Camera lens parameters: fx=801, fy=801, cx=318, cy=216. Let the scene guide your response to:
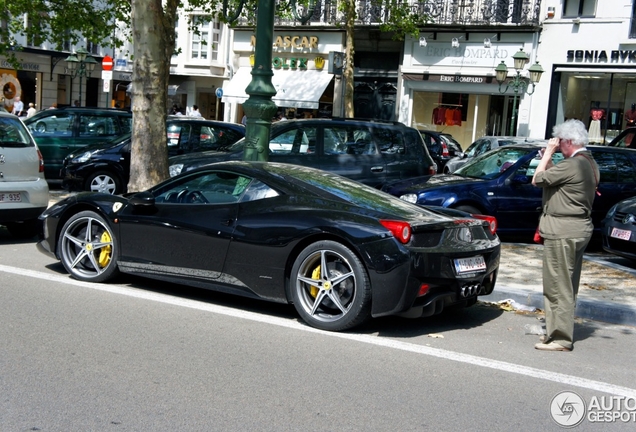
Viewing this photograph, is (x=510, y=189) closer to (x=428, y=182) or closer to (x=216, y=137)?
(x=428, y=182)

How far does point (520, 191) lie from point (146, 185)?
5.87m

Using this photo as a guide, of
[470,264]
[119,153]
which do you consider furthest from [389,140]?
[470,264]

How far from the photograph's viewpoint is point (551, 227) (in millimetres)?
6590

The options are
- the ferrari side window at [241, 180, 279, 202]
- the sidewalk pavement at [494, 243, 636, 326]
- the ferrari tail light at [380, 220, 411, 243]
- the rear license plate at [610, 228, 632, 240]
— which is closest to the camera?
the ferrari tail light at [380, 220, 411, 243]

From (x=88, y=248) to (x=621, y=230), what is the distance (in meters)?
6.69

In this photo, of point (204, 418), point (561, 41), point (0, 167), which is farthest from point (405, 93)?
point (204, 418)

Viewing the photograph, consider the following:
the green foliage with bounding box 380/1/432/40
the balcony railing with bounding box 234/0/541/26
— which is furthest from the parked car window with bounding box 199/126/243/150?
the green foliage with bounding box 380/1/432/40

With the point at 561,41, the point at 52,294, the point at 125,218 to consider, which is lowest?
the point at 52,294

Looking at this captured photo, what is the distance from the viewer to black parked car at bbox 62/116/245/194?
15.7m

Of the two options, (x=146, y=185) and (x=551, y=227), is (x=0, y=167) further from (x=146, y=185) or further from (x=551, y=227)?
(x=551, y=227)

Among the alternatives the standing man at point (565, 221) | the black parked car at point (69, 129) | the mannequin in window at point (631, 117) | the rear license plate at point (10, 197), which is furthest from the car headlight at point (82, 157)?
the mannequin in window at point (631, 117)

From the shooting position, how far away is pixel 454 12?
109ft

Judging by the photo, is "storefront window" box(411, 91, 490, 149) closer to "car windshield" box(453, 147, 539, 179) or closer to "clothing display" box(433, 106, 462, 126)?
"clothing display" box(433, 106, 462, 126)

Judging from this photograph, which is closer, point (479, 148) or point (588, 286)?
point (588, 286)
